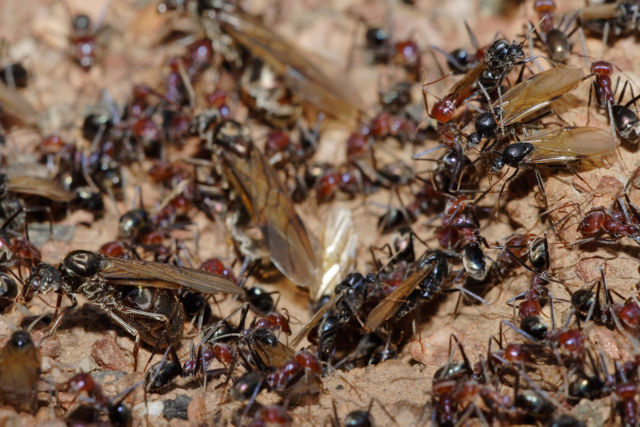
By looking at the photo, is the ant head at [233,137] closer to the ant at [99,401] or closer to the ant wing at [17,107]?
the ant wing at [17,107]

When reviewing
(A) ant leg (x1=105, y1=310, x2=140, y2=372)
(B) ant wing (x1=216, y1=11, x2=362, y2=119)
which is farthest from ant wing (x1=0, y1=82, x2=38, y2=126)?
(A) ant leg (x1=105, y1=310, x2=140, y2=372)

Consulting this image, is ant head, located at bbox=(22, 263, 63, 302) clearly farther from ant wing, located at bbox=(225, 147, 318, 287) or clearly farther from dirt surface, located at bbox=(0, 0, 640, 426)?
ant wing, located at bbox=(225, 147, 318, 287)

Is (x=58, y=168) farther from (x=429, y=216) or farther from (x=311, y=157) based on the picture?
(x=429, y=216)

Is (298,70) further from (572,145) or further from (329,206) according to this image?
(572,145)

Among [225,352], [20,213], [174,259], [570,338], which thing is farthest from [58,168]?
[570,338]

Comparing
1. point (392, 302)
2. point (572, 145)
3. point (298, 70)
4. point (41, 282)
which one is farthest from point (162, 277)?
point (572, 145)

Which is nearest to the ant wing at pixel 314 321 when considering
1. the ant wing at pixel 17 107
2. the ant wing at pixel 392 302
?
the ant wing at pixel 392 302
